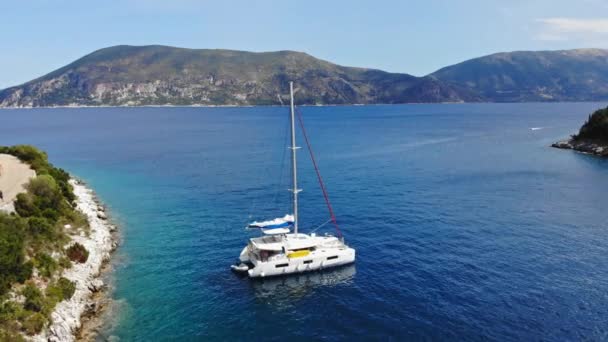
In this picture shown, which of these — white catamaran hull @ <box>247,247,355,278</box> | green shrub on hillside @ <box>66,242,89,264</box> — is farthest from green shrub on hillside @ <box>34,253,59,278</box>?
white catamaran hull @ <box>247,247,355,278</box>

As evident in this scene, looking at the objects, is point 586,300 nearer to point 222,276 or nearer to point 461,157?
point 222,276

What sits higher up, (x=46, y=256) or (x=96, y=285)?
(x=46, y=256)

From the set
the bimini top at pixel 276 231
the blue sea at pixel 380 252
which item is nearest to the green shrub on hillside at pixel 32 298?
the blue sea at pixel 380 252

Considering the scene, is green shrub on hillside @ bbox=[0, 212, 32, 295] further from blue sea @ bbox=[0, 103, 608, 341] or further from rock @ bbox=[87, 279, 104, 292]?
blue sea @ bbox=[0, 103, 608, 341]

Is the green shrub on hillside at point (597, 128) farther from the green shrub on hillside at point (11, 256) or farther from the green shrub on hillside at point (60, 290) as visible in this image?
the green shrub on hillside at point (11, 256)

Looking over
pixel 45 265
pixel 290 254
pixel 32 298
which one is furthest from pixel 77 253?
pixel 290 254

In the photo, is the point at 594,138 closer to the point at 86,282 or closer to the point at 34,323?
the point at 86,282
